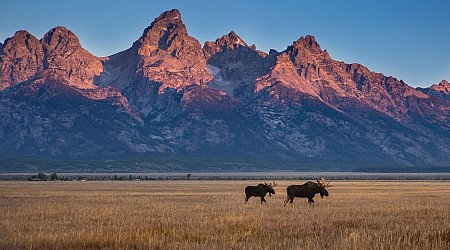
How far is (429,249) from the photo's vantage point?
69.2 feet

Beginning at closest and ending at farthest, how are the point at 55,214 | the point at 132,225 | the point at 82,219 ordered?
the point at 132,225 < the point at 82,219 < the point at 55,214

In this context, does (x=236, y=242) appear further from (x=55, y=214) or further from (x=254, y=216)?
(x=55, y=214)

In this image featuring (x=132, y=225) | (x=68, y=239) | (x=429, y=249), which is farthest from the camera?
(x=132, y=225)

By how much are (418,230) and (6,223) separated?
52.7 feet

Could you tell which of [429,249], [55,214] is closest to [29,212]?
[55,214]

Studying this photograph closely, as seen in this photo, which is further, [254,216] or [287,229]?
[254,216]

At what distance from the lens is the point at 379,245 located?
21.7 meters

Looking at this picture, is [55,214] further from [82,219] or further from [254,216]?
[254,216]

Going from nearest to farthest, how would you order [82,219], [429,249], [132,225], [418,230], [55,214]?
[429,249] < [418,230] < [132,225] < [82,219] < [55,214]

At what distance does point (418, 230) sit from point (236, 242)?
284 inches

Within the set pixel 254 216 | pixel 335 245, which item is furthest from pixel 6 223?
pixel 335 245

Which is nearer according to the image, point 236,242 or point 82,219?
point 236,242

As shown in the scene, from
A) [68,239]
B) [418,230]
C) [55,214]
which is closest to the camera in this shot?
[68,239]

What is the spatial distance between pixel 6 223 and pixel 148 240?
27.9 feet
